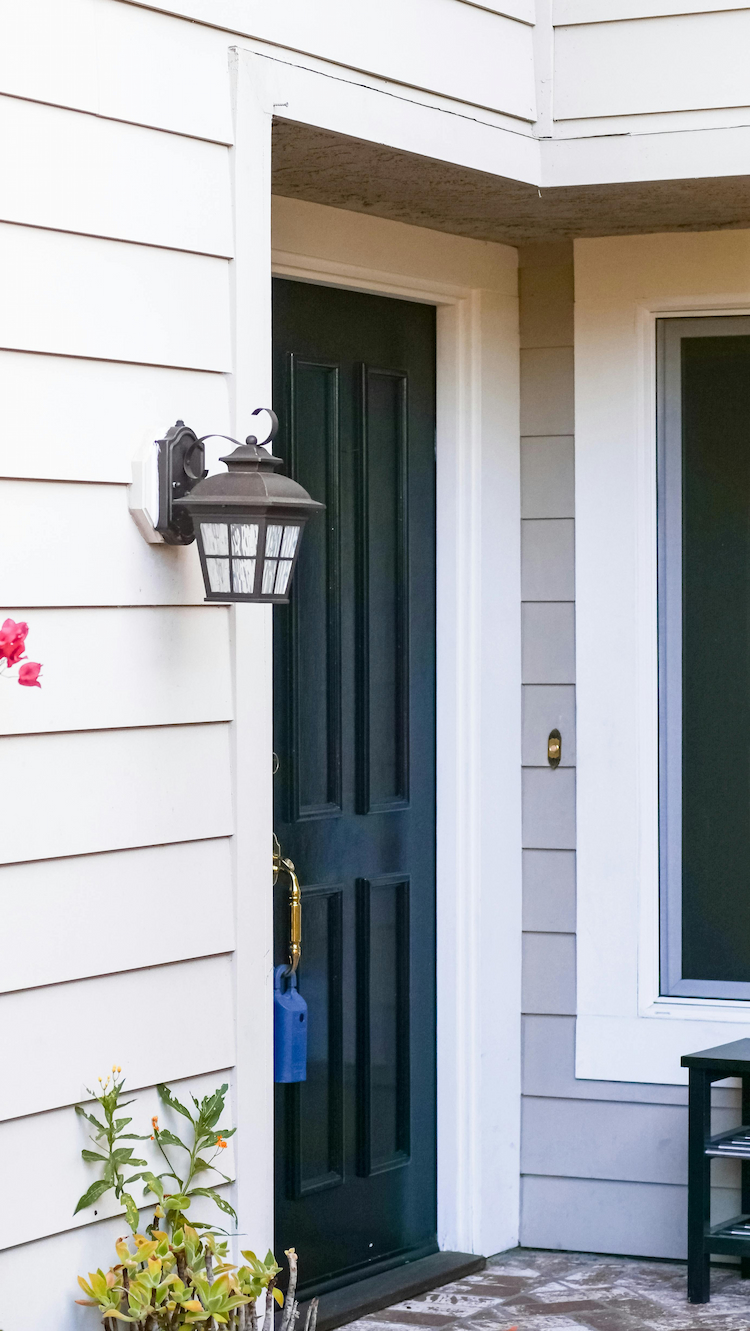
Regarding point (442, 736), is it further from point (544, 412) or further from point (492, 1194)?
point (492, 1194)

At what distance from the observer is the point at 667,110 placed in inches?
128

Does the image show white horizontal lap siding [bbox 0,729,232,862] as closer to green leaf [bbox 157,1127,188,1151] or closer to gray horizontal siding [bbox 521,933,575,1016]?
green leaf [bbox 157,1127,188,1151]

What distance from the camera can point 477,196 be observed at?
134 inches

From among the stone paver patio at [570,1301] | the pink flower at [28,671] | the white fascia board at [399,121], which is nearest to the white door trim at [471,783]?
the stone paver patio at [570,1301]

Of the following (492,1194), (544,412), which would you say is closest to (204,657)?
(544,412)

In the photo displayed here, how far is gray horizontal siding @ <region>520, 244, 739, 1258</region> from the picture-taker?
3758 millimetres

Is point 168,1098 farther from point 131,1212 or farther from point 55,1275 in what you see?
point 55,1275

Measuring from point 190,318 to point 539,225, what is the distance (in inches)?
52.5

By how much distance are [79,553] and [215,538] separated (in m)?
0.20

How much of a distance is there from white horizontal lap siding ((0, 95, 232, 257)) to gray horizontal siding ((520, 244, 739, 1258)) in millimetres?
1338

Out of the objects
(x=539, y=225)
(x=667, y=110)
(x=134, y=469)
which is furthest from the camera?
(x=539, y=225)

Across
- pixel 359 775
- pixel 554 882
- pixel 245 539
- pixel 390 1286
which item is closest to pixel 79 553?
pixel 245 539

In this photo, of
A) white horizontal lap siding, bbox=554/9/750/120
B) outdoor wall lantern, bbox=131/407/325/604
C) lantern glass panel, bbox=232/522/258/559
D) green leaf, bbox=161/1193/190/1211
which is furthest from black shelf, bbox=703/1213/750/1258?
white horizontal lap siding, bbox=554/9/750/120

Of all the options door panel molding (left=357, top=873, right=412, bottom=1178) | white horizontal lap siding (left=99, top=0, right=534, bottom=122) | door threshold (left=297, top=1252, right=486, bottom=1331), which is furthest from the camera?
door panel molding (left=357, top=873, right=412, bottom=1178)
